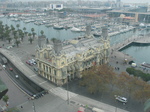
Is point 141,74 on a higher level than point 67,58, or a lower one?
lower

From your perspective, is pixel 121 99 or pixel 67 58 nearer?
pixel 121 99

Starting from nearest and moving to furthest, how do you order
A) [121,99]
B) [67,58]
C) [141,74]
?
[121,99]
[67,58]
[141,74]

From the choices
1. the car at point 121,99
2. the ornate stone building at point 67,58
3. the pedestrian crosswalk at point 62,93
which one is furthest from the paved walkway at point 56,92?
the car at point 121,99

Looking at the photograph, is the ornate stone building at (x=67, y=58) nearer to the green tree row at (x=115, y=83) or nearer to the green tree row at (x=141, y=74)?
the green tree row at (x=115, y=83)

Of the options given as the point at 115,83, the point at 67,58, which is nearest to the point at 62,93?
the point at 67,58

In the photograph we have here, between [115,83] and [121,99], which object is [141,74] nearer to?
[115,83]

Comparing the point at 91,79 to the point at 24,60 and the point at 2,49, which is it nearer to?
the point at 24,60
